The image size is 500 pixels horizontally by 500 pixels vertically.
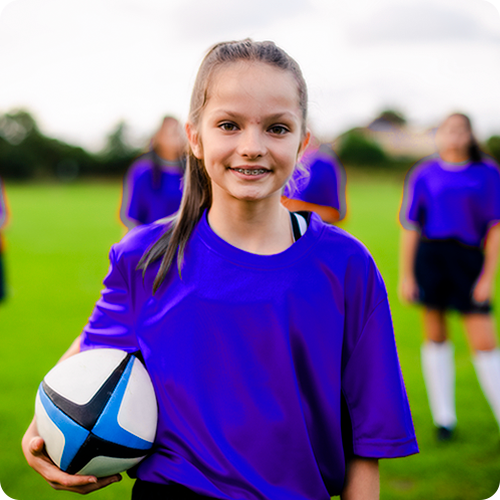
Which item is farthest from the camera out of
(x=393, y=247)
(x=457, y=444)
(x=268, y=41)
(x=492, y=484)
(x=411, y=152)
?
(x=411, y=152)

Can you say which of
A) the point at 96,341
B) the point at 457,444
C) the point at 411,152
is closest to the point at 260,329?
the point at 96,341

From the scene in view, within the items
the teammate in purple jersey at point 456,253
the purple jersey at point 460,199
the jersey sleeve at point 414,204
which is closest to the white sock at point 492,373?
the teammate in purple jersey at point 456,253

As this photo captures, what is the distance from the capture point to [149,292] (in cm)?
152

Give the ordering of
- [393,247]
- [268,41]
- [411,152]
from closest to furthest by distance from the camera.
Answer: [268,41] < [393,247] < [411,152]

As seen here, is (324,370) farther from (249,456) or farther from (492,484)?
(492,484)

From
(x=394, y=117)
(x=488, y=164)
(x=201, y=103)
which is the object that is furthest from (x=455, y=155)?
(x=394, y=117)

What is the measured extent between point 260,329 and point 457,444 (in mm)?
2988

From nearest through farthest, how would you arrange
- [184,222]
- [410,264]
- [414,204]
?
[184,222] → [414,204] → [410,264]

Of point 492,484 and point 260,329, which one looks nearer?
point 260,329

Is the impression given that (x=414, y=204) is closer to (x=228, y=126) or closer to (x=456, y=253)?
(x=456, y=253)

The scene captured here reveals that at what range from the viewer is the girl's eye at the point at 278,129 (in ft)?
4.63

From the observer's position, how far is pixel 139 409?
1462mm

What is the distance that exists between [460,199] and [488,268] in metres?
0.55

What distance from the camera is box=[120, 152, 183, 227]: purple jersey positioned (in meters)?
4.66
